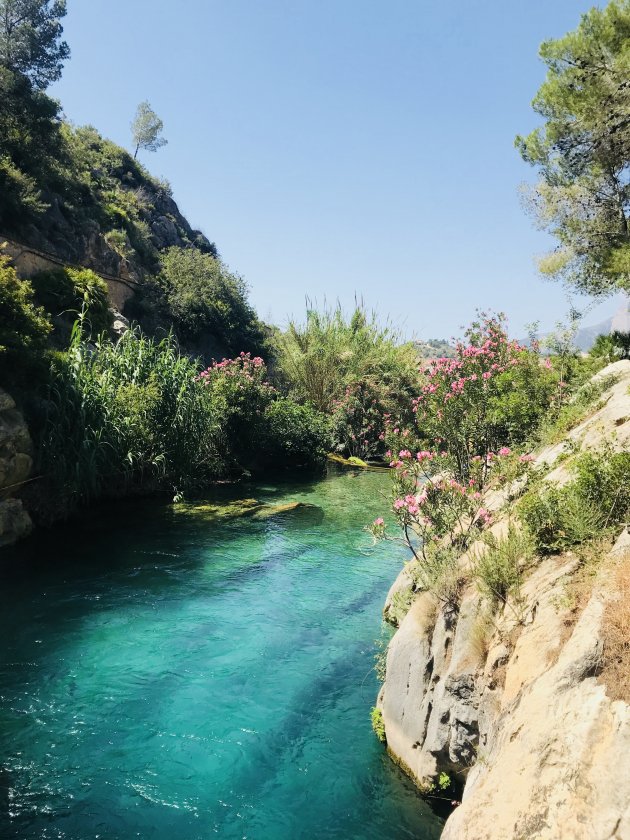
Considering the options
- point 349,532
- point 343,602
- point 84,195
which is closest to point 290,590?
point 343,602

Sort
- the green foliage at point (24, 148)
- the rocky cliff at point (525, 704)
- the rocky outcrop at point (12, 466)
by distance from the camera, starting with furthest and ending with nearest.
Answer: the green foliage at point (24, 148) < the rocky outcrop at point (12, 466) < the rocky cliff at point (525, 704)

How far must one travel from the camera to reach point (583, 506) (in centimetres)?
389

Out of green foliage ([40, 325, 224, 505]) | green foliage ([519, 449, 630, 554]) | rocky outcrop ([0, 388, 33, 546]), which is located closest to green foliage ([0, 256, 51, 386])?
green foliage ([40, 325, 224, 505])

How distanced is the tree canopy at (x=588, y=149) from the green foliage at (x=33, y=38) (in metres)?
25.0

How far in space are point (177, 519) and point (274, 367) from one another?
17109 millimetres

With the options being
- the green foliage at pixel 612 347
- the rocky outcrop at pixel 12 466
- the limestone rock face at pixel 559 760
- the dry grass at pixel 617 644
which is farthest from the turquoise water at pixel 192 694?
the green foliage at pixel 612 347

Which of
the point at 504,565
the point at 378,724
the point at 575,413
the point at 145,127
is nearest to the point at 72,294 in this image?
the point at 575,413

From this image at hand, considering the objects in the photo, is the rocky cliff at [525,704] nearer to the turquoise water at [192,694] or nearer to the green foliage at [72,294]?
the turquoise water at [192,694]

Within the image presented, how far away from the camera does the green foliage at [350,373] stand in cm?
2227

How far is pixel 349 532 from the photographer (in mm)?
11828

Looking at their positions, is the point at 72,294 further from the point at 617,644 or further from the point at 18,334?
the point at 617,644

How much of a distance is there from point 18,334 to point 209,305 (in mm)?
18417

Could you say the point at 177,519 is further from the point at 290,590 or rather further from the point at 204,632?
the point at 204,632

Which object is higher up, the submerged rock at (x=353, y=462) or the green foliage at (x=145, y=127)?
the green foliage at (x=145, y=127)
